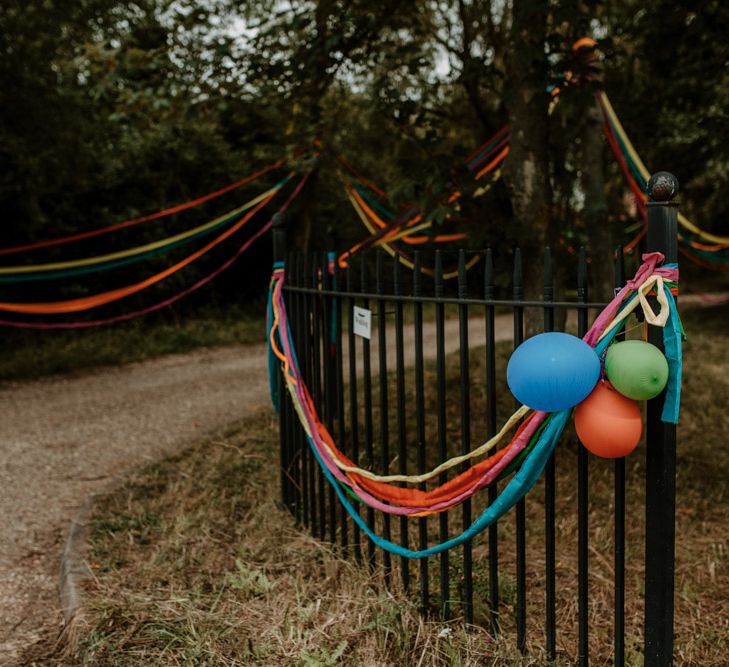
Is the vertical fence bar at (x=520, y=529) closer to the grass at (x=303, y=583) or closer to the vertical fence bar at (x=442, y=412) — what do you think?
the grass at (x=303, y=583)

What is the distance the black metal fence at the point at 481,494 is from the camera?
1928 millimetres

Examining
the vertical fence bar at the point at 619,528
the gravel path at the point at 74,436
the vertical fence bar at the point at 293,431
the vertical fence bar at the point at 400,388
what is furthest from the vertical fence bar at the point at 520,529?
the gravel path at the point at 74,436

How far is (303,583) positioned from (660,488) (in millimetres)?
1572

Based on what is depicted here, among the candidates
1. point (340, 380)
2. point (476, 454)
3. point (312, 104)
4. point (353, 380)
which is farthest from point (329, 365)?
point (312, 104)

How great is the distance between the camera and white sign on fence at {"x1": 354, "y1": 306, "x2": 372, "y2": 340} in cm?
282

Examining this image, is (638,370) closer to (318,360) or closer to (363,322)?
(363,322)

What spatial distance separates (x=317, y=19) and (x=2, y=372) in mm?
5763

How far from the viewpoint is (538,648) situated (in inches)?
96.8

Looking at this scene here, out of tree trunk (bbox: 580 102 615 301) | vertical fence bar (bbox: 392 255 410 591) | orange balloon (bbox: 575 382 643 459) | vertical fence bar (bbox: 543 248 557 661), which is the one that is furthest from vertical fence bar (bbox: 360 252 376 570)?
tree trunk (bbox: 580 102 615 301)

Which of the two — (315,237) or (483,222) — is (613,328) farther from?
(315,237)

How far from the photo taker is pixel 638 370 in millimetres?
1683

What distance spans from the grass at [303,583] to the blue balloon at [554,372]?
3.38 ft

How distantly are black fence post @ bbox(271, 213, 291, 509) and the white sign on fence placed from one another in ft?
2.63

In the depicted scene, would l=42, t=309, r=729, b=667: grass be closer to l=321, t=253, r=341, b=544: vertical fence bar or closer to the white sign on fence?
l=321, t=253, r=341, b=544: vertical fence bar
